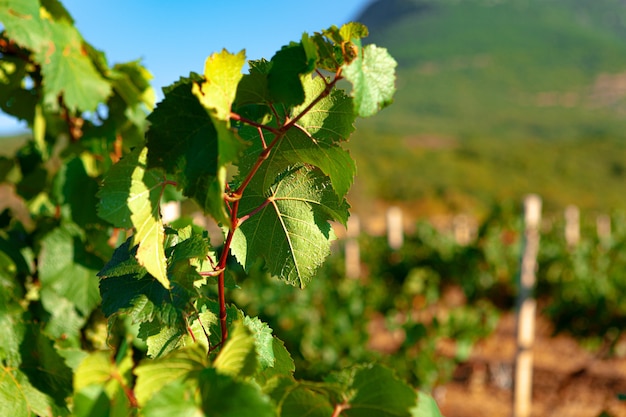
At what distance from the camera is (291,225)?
2.22 ft

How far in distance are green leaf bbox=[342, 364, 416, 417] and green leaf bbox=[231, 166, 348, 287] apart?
0.60ft

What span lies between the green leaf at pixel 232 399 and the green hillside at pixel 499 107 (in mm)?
10852

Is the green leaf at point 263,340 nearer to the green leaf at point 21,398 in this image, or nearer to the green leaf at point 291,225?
the green leaf at point 291,225

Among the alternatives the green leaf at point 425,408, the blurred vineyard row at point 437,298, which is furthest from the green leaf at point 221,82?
the blurred vineyard row at point 437,298

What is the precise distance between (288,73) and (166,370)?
0.28 metres

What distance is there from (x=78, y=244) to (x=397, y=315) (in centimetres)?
752

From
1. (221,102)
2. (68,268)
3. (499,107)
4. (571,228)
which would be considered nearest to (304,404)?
(221,102)

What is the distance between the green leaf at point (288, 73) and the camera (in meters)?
0.52

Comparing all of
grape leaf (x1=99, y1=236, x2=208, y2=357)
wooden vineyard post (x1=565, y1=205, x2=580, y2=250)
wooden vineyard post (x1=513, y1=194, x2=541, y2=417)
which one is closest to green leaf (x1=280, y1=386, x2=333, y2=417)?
grape leaf (x1=99, y1=236, x2=208, y2=357)

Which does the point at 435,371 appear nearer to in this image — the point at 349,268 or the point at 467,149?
the point at 349,268

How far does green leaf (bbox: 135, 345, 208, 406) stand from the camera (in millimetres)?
454

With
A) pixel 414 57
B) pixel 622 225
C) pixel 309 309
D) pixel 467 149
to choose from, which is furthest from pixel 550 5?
pixel 309 309

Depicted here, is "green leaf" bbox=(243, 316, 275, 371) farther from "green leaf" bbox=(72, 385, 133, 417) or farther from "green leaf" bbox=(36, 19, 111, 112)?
"green leaf" bbox=(36, 19, 111, 112)

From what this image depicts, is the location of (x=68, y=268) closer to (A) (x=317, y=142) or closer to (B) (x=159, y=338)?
(B) (x=159, y=338)
